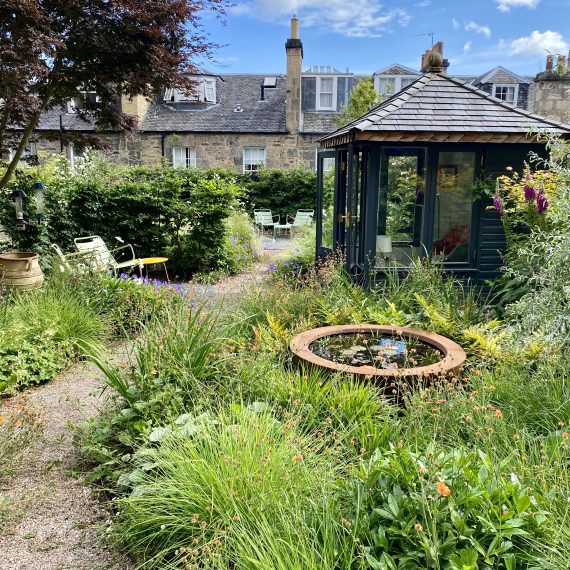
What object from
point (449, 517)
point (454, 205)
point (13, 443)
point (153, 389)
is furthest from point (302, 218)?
point (449, 517)

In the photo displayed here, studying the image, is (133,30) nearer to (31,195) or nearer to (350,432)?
(31,195)

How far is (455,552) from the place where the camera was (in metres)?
1.93

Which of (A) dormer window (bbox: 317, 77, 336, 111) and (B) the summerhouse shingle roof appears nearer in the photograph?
(B) the summerhouse shingle roof

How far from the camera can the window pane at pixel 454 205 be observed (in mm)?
7027

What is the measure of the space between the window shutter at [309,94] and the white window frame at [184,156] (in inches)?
199

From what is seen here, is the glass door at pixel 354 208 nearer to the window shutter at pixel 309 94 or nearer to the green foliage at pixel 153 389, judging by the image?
the green foliage at pixel 153 389

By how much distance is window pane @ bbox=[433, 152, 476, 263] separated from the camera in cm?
703

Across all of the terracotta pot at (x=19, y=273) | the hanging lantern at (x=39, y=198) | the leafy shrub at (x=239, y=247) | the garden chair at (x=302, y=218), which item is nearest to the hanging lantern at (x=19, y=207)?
the hanging lantern at (x=39, y=198)

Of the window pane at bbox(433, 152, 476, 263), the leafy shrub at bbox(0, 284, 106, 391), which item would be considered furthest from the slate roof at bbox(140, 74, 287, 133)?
the leafy shrub at bbox(0, 284, 106, 391)

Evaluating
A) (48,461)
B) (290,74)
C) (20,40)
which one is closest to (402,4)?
(20,40)

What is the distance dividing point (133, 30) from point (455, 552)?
6.24 meters

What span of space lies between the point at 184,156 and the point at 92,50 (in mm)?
14851

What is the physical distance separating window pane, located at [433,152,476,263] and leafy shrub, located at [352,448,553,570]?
521 cm

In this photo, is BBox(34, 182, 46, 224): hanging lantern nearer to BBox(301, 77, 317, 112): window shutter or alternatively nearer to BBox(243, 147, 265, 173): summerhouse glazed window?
BBox(243, 147, 265, 173): summerhouse glazed window
